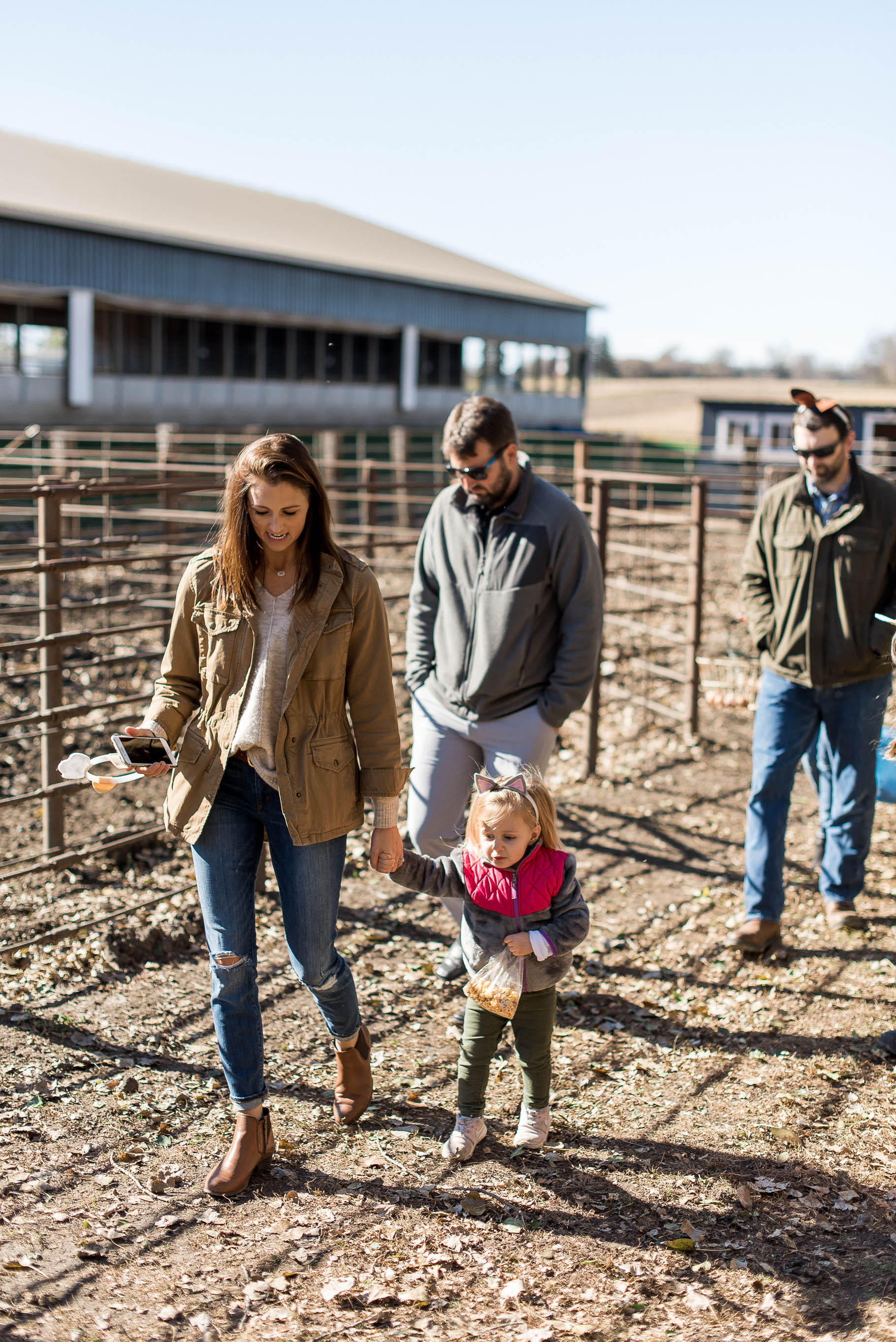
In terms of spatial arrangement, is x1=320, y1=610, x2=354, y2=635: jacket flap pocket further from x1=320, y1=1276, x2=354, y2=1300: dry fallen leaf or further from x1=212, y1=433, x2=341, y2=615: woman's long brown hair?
x1=320, y1=1276, x2=354, y2=1300: dry fallen leaf

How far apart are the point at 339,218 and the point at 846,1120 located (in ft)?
122

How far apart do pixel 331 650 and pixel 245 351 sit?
2605cm

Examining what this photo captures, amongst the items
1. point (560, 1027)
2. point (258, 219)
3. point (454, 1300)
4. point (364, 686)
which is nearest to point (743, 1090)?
point (560, 1027)

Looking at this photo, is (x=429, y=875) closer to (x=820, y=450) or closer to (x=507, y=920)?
(x=507, y=920)

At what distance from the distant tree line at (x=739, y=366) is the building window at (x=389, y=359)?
76409 mm

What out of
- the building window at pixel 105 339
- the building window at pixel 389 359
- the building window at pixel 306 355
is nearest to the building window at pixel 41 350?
the building window at pixel 105 339

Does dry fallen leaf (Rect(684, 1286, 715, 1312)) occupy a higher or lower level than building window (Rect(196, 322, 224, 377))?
lower

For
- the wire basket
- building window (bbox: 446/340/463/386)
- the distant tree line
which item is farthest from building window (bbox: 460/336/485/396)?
the distant tree line

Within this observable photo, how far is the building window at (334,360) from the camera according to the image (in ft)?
95.8

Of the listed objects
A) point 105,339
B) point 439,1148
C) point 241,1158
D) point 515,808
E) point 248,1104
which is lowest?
point 439,1148

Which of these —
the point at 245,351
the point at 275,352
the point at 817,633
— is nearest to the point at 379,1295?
the point at 817,633

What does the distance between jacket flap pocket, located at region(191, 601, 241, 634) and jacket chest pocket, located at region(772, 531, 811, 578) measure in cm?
267

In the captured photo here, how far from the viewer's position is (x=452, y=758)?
14.3ft

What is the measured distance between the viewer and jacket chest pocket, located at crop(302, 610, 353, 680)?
10.5 ft
